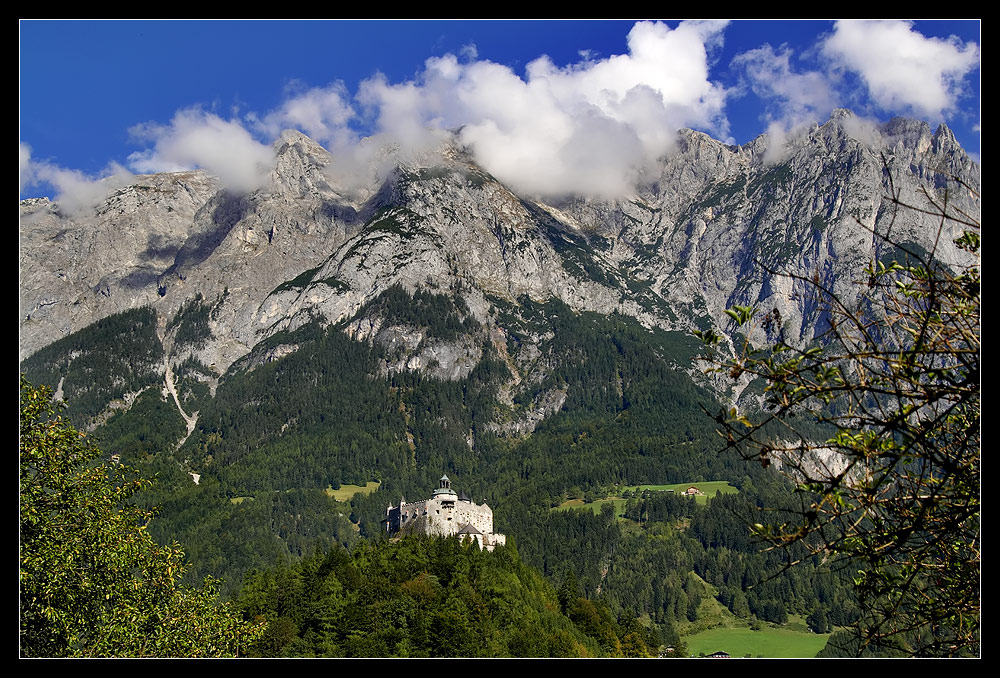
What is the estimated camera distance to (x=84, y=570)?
19734mm

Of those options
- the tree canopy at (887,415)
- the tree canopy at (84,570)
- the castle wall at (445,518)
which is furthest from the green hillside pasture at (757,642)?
the tree canopy at (887,415)

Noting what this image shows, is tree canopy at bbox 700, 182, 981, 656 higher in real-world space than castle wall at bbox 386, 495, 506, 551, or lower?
lower

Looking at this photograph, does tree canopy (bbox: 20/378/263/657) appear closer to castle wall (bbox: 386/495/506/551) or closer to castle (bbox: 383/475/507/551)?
castle (bbox: 383/475/507/551)

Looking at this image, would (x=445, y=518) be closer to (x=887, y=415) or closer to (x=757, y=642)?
(x=757, y=642)

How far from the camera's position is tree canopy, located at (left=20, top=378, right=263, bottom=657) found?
1828cm

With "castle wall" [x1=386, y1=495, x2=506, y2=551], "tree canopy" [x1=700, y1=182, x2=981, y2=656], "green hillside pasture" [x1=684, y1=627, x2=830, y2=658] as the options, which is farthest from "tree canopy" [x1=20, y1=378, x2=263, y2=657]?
"green hillside pasture" [x1=684, y1=627, x2=830, y2=658]

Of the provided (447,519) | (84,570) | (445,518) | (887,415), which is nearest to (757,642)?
(447,519)

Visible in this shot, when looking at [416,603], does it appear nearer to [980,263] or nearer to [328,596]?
[328,596]

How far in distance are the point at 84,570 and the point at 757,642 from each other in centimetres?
13320

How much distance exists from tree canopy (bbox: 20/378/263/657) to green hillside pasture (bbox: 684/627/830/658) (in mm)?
A: 110767

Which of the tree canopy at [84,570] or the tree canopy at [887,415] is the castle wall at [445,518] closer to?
the tree canopy at [84,570]

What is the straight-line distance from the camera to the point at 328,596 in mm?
63375

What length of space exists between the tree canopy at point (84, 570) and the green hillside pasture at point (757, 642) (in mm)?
110767
